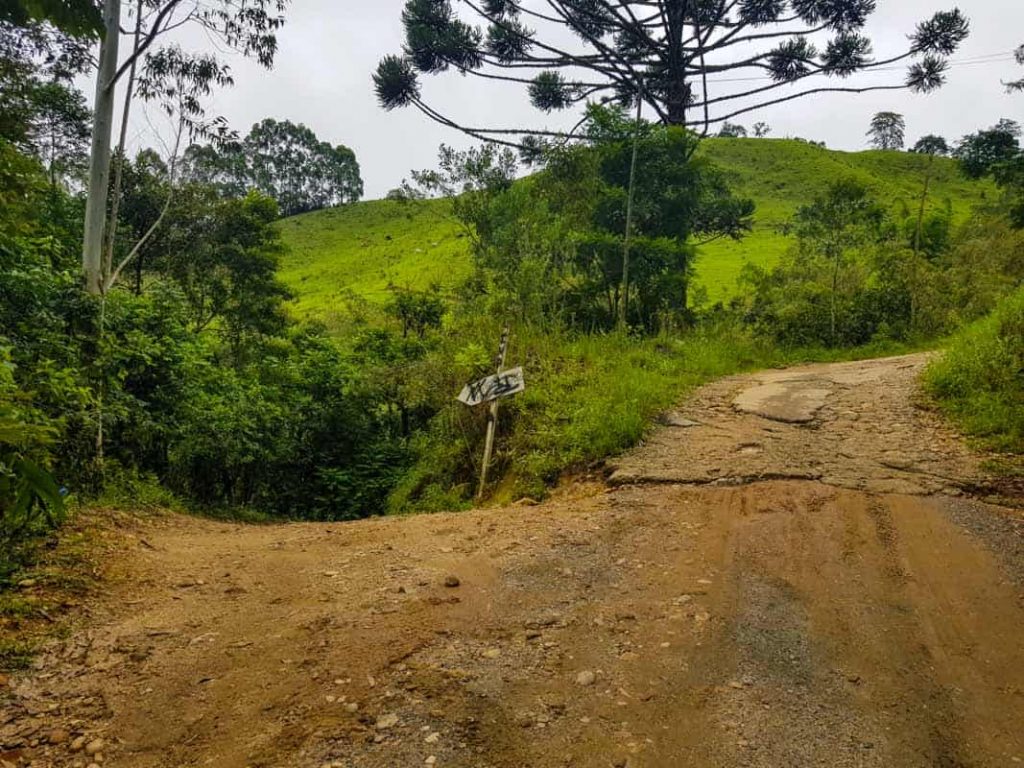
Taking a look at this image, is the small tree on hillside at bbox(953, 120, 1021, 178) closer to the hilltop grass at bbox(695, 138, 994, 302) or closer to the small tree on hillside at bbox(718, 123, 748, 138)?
the hilltop grass at bbox(695, 138, 994, 302)

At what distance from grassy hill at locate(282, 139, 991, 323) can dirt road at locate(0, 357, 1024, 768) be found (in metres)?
18.7

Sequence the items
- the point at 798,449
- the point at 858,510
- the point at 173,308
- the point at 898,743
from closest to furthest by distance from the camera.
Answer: the point at 898,743 → the point at 858,510 → the point at 798,449 → the point at 173,308

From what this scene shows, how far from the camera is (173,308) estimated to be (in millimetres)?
8008

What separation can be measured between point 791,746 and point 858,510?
2448 millimetres

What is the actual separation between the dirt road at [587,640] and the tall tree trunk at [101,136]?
3.35 metres

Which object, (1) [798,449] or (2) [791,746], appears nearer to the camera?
(2) [791,746]

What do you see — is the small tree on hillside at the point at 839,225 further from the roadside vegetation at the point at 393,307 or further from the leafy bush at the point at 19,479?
the leafy bush at the point at 19,479

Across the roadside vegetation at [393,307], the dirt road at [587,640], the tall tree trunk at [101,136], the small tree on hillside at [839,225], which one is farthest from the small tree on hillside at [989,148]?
the tall tree trunk at [101,136]

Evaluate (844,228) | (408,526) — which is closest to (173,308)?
(408,526)

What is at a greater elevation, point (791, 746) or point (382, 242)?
point (382, 242)

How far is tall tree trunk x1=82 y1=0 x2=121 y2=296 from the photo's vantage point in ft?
Result: 21.2

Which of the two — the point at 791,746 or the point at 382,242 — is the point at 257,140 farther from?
the point at 791,746

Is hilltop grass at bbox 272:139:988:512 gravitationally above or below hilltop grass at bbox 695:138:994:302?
below

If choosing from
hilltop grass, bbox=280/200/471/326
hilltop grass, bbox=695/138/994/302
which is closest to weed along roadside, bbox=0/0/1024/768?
hilltop grass, bbox=280/200/471/326
